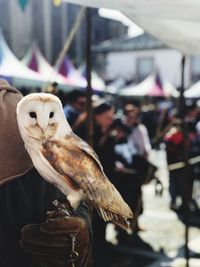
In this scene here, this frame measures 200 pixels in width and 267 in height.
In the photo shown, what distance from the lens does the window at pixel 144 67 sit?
31.0 m

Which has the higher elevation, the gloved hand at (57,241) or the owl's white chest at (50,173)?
the owl's white chest at (50,173)

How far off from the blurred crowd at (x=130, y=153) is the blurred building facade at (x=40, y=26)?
1860 centimetres

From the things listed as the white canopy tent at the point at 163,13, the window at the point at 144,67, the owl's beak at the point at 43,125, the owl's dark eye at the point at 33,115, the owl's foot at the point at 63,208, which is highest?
the white canopy tent at the point at 163,13

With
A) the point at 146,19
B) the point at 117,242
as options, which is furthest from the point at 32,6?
the point at 146,19

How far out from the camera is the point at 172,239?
532 cm

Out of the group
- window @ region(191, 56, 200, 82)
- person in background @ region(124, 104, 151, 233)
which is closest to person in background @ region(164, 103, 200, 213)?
person in background @ region(124, 104, 151, 233)

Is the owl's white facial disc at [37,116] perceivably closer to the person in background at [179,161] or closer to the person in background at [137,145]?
the person in background at [137,145]

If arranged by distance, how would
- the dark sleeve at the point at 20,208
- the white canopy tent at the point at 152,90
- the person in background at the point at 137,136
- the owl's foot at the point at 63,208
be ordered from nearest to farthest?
the owl's foot at the point at 63,208, the dark sleeve at the point at 20,208, the person in background at the point at 137,136, the white canopy tent at the point at 152,90

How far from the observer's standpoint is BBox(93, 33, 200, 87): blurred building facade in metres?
29.7

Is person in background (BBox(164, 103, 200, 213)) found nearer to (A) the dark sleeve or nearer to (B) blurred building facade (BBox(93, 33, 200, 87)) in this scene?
(A) the dark sleeve

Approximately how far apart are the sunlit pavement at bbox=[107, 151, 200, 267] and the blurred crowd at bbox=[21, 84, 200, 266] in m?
0.15

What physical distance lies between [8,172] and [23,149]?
10 cm

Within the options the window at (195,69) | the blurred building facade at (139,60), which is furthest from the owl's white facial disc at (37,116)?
the window at (195,69)

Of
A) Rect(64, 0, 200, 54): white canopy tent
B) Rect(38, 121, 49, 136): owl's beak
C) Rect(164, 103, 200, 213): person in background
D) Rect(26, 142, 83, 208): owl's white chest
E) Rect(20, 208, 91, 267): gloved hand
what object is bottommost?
Rect(164, 103, 200, 213): person in background
